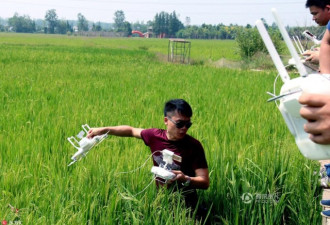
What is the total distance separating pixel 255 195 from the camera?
2.17 m

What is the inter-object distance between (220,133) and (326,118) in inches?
96.5

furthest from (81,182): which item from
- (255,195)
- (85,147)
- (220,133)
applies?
(220,133)

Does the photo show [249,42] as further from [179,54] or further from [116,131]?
[116,131]

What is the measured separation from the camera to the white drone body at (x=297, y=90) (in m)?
1.04

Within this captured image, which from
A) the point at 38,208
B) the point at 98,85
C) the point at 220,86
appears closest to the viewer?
the point at 38,208

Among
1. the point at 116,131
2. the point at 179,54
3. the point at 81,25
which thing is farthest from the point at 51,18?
the point at 116,131

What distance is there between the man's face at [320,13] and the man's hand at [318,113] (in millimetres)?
1217

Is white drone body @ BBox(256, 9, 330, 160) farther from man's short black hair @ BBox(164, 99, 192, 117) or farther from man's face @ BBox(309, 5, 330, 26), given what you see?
man's face @ BBox(309, 5, 330, 26)

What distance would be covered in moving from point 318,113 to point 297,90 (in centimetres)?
10

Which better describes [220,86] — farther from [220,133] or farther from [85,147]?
[85,147]

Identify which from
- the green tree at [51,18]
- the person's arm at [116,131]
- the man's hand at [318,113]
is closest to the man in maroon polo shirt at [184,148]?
the person's arm at [116,131]

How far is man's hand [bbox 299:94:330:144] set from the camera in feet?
3.23

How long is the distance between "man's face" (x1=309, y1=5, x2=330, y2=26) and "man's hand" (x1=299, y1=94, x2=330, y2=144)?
1.22 m

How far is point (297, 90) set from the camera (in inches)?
42.3
